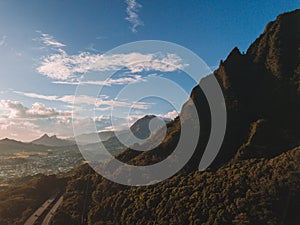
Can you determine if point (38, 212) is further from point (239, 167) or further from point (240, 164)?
point (240, 164)

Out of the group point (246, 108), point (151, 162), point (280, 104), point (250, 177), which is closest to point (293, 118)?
point (280, 104)

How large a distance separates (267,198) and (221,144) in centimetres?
1361

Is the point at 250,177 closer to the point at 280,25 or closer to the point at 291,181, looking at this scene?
the point at 291,181

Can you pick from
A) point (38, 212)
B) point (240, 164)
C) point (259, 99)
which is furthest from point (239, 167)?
point (38, 212)

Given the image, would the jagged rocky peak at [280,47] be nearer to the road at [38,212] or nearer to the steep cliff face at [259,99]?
the steep cliff face at [259,99]

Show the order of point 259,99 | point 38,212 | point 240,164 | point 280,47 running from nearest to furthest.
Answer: point 240,164, point 259,99, point 38,212, point 280,47

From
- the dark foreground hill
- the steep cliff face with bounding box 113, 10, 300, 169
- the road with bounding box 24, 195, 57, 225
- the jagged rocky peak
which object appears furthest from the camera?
the jagged rocky peak

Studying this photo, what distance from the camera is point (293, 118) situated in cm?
3912

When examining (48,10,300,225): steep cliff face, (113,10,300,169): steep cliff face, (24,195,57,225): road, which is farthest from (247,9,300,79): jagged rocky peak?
(24,195,57,225): road

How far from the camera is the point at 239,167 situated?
1278 inches

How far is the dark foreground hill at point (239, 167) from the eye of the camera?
26.8 metres

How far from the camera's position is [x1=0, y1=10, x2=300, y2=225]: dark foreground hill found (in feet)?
87.8

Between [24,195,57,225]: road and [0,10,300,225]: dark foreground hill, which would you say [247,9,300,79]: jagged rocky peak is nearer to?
[0,10,300,225]: dark foreground hill

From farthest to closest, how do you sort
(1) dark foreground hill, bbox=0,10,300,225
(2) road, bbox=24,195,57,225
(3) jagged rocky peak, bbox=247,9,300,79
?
(3) jagged rocky peak, bbox=247,9,300,79
(2) road, bbox=24,195,57,225
(1) dark foreground hill, bbox=0,10,300,225
